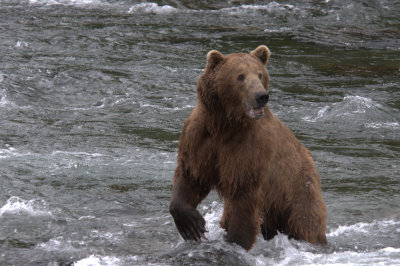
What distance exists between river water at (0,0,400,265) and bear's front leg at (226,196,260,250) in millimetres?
107

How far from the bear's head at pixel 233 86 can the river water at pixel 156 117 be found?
3.64 ft

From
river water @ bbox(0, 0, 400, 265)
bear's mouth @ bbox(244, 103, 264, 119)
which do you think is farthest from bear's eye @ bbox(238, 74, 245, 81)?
river water @ bbox(0, 0, 400, 265)

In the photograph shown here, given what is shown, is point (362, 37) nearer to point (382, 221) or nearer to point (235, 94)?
point (382, 221)

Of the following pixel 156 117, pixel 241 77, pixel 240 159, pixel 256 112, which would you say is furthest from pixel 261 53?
pixel 156 117

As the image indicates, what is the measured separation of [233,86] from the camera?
4.96m

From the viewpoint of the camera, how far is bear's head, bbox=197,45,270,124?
485cm

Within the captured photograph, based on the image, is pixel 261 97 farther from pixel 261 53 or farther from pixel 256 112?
pixel 261 53

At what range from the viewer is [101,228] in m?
6.09

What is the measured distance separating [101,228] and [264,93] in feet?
7.15

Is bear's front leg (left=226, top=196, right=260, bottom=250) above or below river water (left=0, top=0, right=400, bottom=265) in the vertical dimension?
above

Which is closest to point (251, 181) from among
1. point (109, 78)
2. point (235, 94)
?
point (235, 94)

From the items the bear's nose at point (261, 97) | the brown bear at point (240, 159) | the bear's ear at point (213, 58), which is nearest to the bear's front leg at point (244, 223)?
the brown bear at point (240, 159)

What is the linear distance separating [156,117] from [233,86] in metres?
5.13

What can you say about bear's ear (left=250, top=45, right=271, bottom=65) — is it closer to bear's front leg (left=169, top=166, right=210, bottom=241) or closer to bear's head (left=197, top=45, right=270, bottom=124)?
bear's head (left=197, top=45, right=270, bottom=124)
